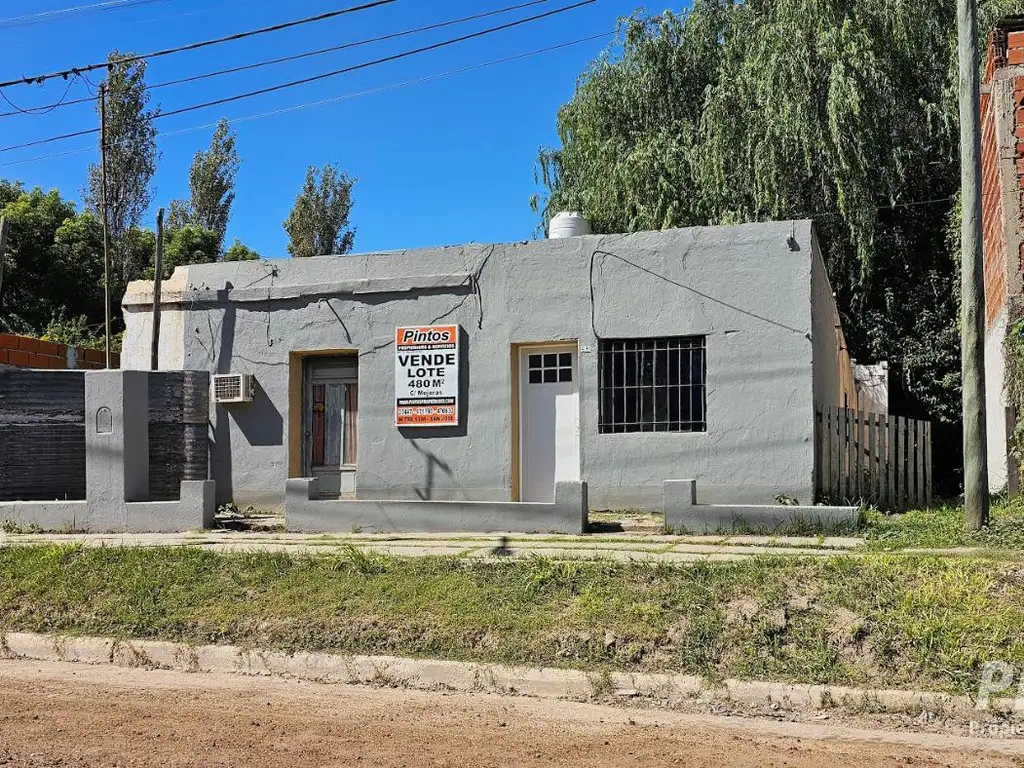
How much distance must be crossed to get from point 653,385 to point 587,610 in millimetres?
5899

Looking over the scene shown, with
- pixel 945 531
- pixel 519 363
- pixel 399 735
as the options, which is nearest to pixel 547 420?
pixel 519 363

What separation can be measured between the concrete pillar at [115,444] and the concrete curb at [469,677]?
405cm

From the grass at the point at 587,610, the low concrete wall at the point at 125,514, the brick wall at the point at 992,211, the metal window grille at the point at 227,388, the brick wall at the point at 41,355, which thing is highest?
the brick wall at the point at 992,211

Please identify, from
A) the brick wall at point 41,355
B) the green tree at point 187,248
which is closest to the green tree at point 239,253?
the green tree at point 187,248

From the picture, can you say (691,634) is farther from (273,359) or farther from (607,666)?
(273,359)

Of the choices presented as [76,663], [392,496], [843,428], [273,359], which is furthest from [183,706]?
[843,428]

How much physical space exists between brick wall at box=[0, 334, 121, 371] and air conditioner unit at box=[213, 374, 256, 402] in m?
2.98

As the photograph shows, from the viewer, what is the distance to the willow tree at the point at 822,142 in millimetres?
19844

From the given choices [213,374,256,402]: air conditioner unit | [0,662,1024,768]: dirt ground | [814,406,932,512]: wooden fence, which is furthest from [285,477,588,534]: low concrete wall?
[0,662,1024,768]: dirt ground

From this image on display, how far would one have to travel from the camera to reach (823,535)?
9805mm

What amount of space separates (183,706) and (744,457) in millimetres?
7766

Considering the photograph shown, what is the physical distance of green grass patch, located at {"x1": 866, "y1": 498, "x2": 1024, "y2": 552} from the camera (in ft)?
28.2

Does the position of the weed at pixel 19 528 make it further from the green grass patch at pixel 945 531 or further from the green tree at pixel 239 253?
the green tree at pixel 239 253

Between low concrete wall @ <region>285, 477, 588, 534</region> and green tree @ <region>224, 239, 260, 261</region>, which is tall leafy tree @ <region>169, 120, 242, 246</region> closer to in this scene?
green tree @ <region>224, 239, 260, 261</region>
